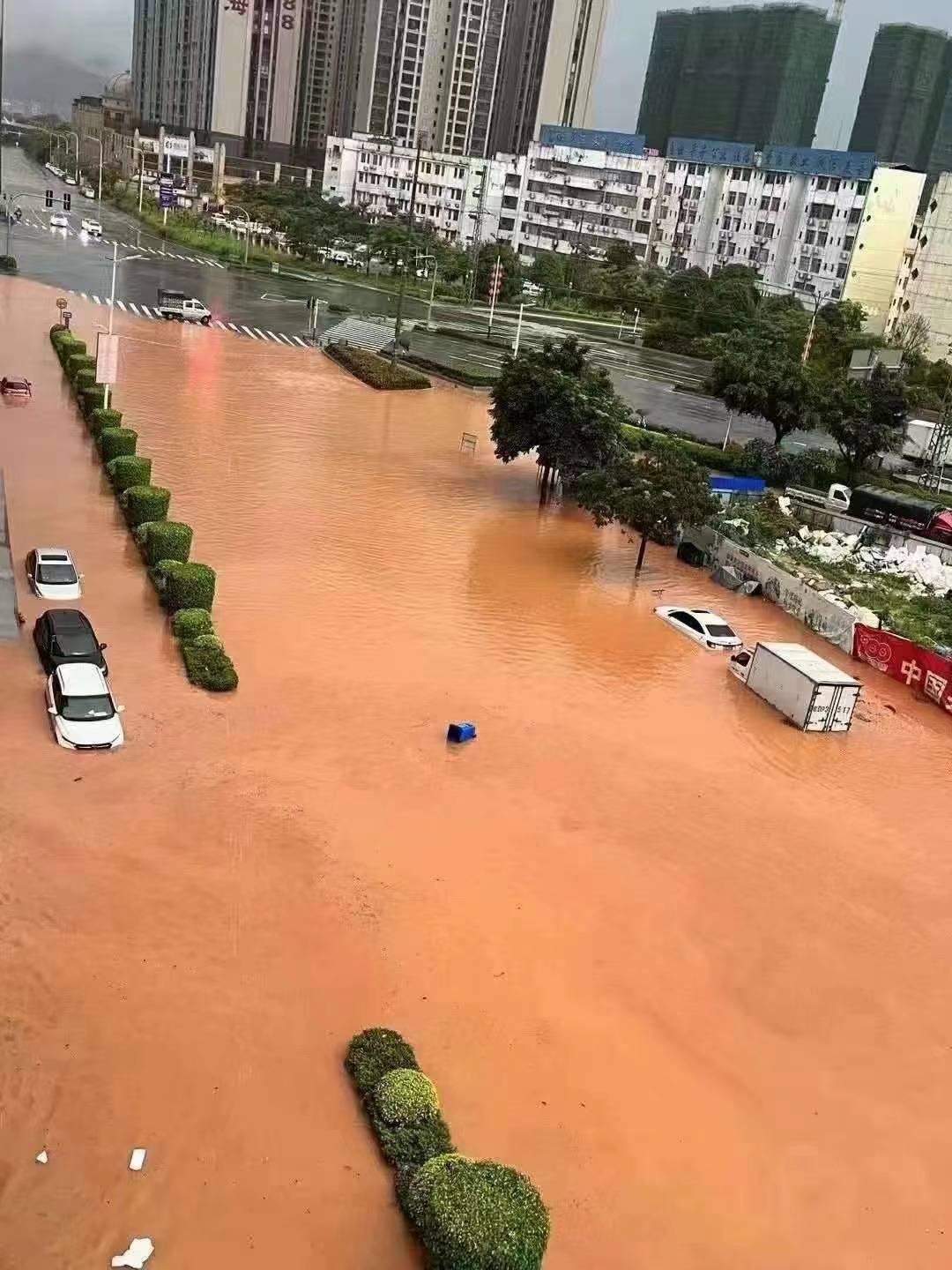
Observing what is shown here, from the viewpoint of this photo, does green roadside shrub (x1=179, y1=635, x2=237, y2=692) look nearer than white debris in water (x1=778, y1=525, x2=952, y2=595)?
Yes

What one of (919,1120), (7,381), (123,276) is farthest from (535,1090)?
(123,276)

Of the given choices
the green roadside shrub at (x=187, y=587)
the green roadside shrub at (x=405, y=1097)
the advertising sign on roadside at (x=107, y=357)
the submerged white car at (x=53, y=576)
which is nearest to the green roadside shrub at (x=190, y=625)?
the green roadside shrub at (x=187, y=587)

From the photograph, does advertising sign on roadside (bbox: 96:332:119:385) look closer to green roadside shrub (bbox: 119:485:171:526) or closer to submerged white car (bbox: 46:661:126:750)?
green roadside shrub (bbox: 119:485:171:526)

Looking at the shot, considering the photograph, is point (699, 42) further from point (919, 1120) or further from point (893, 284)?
point (919, 1120)

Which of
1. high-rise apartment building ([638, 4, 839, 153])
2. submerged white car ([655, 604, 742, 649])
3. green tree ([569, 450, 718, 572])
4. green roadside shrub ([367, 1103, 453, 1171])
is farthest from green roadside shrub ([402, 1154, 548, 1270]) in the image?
high-rise apartment building ([638, 4, 839, 153])

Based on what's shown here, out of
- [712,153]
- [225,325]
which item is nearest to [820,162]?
[712,153]

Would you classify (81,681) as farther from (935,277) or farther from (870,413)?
(935,277)

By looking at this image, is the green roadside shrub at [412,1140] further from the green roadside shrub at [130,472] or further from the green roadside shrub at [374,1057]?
the green roadside shrub at [130,472]
